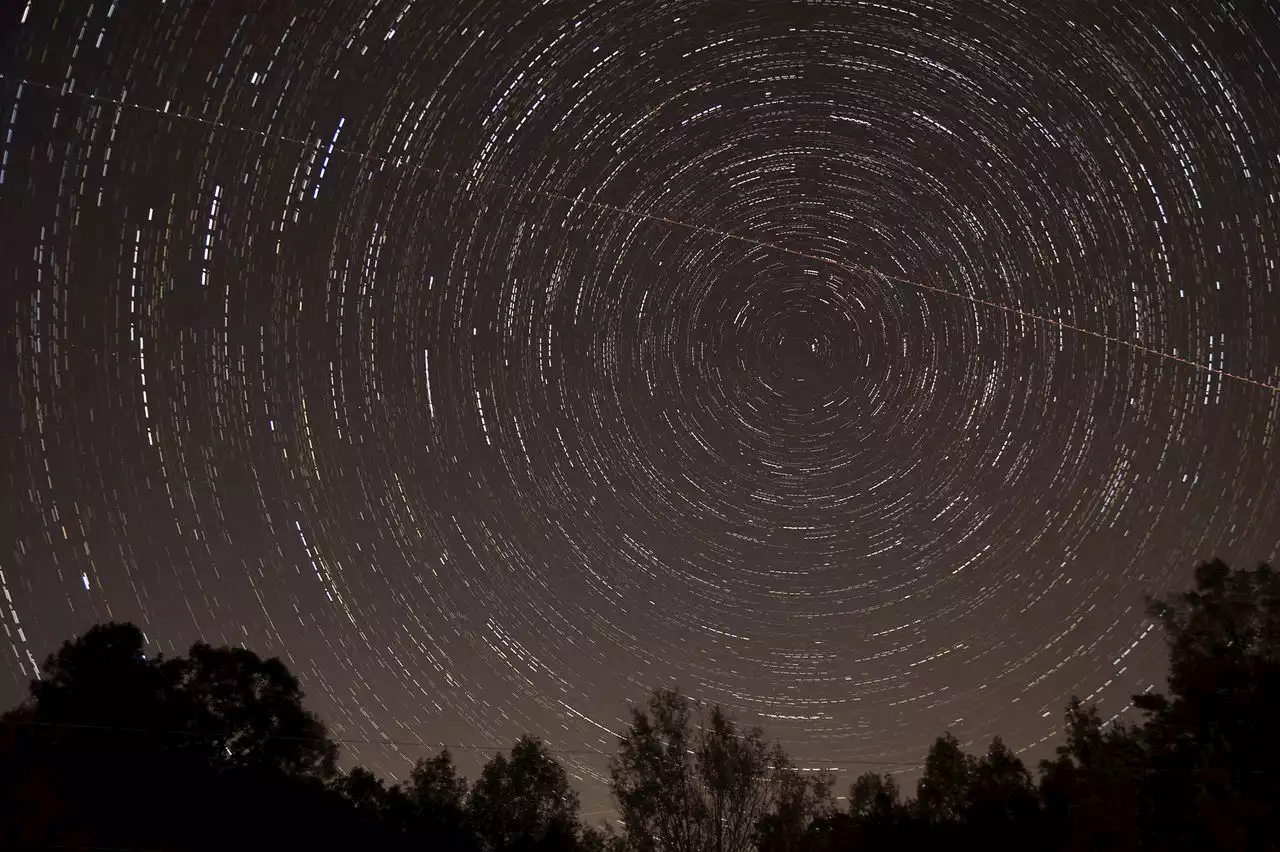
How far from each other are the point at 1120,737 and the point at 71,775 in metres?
19.1

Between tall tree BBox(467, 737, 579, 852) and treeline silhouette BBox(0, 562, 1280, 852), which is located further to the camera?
tall tree BBox(467, 737, 579, 852)

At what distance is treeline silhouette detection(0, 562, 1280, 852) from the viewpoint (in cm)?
1501

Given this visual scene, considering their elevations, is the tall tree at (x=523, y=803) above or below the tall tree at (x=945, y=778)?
below

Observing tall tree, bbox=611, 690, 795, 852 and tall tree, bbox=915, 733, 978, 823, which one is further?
tall tree, bbox=915, 733, 978, 823

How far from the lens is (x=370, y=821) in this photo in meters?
20.1

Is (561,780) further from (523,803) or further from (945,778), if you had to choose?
(945,778)

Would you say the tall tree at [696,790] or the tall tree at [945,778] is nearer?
the tall tree at [696,790]

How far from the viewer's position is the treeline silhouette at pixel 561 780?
591 inches

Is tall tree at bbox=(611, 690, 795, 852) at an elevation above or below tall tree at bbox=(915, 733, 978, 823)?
below

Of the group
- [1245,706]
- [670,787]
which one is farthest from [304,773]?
[1245,706]

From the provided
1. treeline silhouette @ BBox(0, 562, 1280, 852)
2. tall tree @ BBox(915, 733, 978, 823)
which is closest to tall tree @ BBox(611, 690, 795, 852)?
treeline silhouette @ BBox(0, 562, 1280, 852)

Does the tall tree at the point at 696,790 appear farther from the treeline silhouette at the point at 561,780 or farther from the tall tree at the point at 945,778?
the tall tree at the point at 945,778

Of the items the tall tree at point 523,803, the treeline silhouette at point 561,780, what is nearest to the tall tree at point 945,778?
the treeline silhouette at point 561,780

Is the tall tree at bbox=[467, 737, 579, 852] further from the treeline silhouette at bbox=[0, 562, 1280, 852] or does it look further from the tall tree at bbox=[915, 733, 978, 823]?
the tall tree at bbox=[915, 733, 978, 823]
